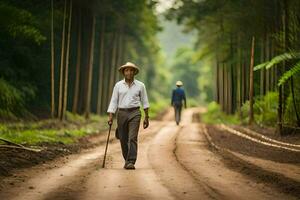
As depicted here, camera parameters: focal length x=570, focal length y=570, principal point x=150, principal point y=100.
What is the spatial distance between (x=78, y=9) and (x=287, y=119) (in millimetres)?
16303

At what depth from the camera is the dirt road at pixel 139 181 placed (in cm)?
848

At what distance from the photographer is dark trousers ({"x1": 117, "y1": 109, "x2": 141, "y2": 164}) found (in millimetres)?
12102

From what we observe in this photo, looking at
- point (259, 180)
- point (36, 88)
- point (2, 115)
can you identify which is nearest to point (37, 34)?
point (2, 115)

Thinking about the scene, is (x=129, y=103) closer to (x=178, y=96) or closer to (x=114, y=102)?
(x=114, y=102)

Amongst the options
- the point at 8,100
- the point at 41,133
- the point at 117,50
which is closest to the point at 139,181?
the point at 41,133

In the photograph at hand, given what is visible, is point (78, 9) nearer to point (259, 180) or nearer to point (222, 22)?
point (222, 22)

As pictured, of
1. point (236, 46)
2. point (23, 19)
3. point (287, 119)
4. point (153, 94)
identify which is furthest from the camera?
point (153, 94)

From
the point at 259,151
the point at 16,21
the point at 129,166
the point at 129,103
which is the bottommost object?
the point at 259,151

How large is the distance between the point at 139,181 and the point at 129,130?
98.6 inches

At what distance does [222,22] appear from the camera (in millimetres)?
38531

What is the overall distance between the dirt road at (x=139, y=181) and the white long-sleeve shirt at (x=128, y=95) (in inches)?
52.4

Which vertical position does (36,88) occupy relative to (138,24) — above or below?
below

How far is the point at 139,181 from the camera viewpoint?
32.4 ft

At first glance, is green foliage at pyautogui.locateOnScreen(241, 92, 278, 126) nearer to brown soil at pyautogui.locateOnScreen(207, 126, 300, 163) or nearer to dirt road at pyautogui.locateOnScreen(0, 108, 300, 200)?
brown soil at pyautogui.locateOnScreen(207, 126, 300, 163)
